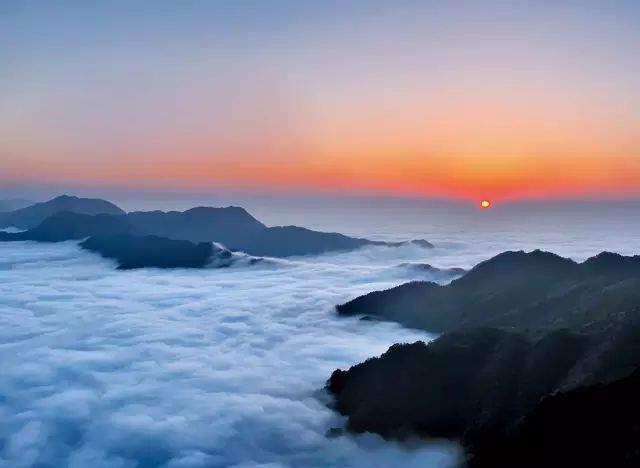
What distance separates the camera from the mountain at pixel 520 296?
189 ft

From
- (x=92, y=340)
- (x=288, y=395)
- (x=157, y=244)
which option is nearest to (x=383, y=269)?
(x=157, y=244)

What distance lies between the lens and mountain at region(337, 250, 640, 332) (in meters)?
57.8

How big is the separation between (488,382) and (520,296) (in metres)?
33.7

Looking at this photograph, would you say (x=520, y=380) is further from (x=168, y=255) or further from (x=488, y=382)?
(x=168, y=255)

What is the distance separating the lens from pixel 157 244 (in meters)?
181

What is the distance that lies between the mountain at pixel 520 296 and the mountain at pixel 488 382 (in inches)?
422

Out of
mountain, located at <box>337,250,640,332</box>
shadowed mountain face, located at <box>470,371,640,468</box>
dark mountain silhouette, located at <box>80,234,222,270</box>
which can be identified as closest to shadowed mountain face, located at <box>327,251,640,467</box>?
shadowed mountain face, located at <box>470,371,640,468</box>

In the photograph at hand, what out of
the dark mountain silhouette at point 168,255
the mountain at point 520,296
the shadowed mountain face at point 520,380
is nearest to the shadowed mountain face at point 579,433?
the shadowed mountain face at point 520,380

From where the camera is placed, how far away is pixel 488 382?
43.5m

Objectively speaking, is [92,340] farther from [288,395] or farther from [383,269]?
[383,269]

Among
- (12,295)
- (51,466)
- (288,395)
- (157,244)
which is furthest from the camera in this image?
(157,244)

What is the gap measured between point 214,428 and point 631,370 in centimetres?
3827

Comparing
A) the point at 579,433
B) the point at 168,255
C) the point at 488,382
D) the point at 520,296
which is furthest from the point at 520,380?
the point at 168,255

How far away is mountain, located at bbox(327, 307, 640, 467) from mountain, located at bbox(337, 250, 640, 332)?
10.7 m
